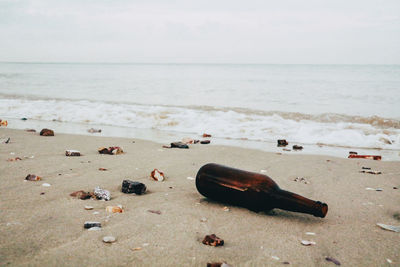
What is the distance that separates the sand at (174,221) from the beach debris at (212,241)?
29 millimetres

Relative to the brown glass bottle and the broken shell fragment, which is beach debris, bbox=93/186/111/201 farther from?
the brown glass bottle

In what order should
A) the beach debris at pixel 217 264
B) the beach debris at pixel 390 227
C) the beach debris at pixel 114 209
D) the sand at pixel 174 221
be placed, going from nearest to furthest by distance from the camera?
the beach debris at pixel 217 264 → the sand at pixel 174 221 → the beach debris at pixel 390 227 → the beach debris at pixel 114 209

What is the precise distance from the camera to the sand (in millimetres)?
1661

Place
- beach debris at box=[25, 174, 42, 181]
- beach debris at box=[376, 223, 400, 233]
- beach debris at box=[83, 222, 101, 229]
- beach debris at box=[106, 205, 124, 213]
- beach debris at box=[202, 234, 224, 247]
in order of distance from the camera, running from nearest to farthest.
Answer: beach debris at box=[202, 234, 224, 247] → beach debris at box=[83, 222, 101, 229] → beach debris at box=[376, 223, 400, 233] → beach debris at box=[106, 205, 124, 213] → beach debris at box=[25, 174, 42, 181]

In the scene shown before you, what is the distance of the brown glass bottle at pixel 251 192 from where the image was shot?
2174 millimetres

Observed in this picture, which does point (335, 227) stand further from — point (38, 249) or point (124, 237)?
point (38, 249)

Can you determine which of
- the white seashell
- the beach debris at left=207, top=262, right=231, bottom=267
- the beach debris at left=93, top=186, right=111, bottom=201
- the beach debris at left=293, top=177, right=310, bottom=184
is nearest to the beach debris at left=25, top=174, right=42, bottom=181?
the beach debris at left=93, top=186, right=111, bottom=201

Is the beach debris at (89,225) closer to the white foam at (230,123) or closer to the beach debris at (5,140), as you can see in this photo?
the beach debris at (5,140)

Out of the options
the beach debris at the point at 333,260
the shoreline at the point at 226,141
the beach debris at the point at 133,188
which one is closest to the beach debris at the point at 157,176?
the beach debris at the point at 133,188

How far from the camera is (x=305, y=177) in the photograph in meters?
3.52

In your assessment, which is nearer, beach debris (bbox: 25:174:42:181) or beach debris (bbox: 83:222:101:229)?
beach debris (bbox: 83:222:101:229)

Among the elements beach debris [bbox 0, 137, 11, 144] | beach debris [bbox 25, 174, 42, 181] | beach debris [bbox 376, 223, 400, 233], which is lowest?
beach debris [bbox 376, 223, 400, 233]

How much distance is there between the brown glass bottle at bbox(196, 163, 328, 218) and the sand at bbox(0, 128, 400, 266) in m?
0.09

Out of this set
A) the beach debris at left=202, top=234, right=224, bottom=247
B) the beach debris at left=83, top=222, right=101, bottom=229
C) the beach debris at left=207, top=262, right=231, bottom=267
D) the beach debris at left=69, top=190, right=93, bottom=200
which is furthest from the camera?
the beach debris at left=69, top=190, right=93, bottom=200
